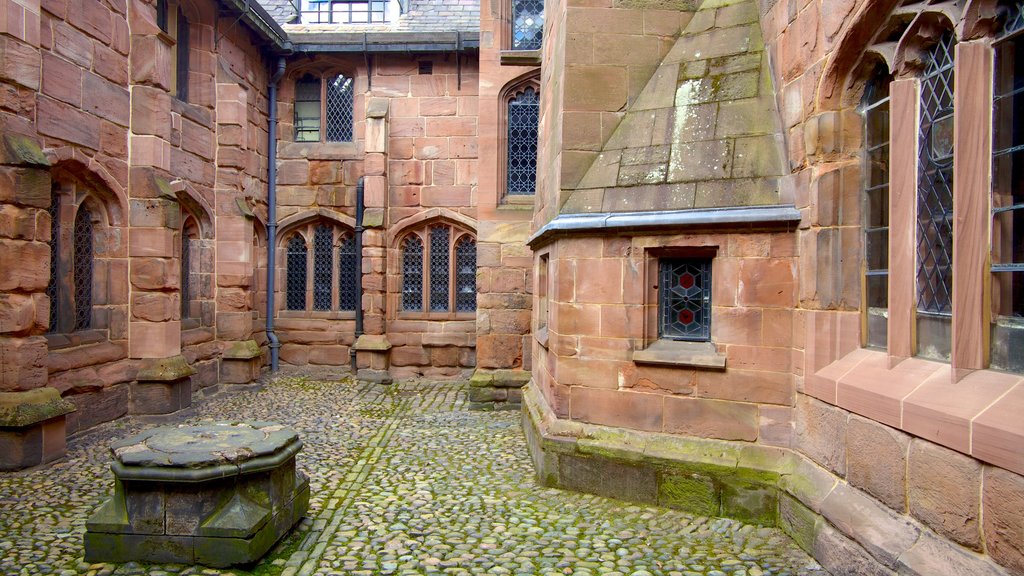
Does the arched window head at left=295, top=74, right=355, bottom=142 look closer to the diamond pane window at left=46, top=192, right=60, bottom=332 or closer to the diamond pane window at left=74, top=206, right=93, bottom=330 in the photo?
the diamond pane window at left=74, top=206, right=93, bottom=330

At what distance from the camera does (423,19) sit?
43.6ft

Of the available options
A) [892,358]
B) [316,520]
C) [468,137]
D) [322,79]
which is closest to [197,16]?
[322,79]

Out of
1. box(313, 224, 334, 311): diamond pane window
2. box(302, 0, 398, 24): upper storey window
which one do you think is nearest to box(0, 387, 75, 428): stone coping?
box(313, 224, 334, 311): diamond pane window

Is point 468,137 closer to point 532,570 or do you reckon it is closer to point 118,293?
point 118,293

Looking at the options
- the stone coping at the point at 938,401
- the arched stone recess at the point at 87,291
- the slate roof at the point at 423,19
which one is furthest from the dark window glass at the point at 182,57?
the stone coping at the point at 938,401

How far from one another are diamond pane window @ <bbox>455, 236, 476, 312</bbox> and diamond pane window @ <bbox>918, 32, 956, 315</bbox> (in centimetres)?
932

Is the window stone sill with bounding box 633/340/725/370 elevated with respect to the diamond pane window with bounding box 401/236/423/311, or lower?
lower

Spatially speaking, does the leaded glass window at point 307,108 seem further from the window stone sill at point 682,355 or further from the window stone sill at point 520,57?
the window stone sill at point 682,355

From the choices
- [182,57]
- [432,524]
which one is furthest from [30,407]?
[182,57]

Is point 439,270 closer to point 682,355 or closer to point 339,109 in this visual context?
point 339,109

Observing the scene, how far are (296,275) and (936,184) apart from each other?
11.5m

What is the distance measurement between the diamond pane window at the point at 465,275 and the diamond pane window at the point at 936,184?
9.32 meters

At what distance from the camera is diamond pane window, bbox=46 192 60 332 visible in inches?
299

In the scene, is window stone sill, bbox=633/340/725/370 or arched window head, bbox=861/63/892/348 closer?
arched window head, bbox=861/63/892/348
